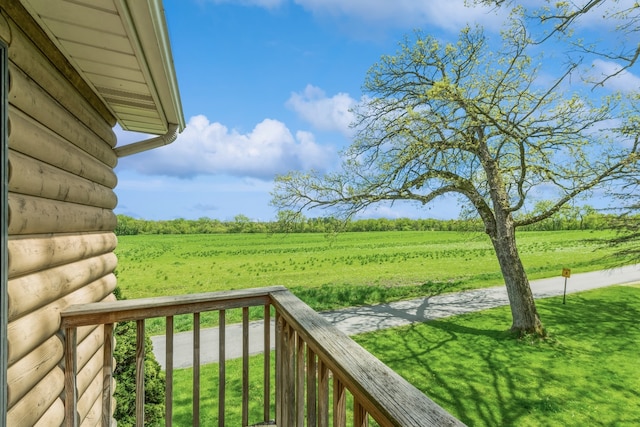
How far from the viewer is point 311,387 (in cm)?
134

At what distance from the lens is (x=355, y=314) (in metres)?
7.85

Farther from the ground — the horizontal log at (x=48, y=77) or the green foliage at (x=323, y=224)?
the horizontal log at (x=48, y=77)

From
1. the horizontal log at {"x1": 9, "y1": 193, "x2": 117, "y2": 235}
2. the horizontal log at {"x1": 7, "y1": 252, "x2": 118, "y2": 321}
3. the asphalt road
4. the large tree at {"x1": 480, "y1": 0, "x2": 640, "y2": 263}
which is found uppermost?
the large tree at {"x1": 480, "y1": 0, "x2": 640, "y2": 263}

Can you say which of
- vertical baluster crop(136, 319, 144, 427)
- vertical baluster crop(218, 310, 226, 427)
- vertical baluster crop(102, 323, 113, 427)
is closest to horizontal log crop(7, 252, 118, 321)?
vertical baluster crop(102, 323, 113, 427)

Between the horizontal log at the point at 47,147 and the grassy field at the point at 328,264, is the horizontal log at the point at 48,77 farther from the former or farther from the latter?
the grassy field at the point at 328,264

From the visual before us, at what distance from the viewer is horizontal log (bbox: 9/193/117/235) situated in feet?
4.35

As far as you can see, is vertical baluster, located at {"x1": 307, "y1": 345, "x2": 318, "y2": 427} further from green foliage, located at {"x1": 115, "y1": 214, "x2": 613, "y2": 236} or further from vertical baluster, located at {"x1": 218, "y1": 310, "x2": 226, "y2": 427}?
green foliage, located at {"x1": 115, "y1": 214, "x2": 613, "y2": 236}

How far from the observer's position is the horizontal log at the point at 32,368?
128 cm

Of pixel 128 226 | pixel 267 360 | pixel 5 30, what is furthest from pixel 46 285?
pixel 128 226

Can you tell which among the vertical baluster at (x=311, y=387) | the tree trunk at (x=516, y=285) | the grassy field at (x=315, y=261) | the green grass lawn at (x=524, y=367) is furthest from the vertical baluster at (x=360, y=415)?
the grassy field at (x=315, y=261)

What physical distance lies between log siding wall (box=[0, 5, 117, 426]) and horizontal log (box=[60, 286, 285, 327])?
0.10 meters

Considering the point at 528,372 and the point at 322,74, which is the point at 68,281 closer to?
the point at 528,372

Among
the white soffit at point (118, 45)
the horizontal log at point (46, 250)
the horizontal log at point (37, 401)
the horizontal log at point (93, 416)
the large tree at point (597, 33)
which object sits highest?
the large tree at point (597, 33)

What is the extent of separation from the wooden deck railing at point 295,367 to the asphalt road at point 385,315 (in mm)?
2768
